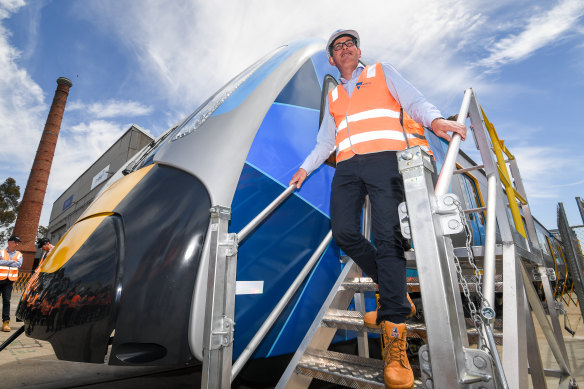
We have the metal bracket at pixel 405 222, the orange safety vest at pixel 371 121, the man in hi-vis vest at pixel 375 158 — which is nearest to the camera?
the metal bracket at pixel 405 222

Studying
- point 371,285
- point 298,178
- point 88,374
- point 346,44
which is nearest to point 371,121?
point 298,178

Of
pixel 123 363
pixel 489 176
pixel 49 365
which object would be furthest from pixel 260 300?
pixel 49 365

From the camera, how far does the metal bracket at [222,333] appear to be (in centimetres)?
132

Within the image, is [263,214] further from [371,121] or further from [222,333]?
[371,121]

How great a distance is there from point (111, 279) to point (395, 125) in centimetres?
173

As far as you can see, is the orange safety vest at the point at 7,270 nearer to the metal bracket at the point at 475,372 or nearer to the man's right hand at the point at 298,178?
the man's right hand at the point at 298,178

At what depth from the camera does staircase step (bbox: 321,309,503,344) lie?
1.61m

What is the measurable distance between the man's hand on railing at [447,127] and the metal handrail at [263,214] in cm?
87

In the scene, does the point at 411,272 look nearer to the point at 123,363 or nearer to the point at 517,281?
the point at 517,281

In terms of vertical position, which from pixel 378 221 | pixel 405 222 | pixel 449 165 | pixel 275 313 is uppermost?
pixel 449 165

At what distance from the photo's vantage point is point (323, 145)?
220cm

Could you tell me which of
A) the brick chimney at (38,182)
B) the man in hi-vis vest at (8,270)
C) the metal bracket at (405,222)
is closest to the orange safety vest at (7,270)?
the man in hi-vis vest at (8,270)

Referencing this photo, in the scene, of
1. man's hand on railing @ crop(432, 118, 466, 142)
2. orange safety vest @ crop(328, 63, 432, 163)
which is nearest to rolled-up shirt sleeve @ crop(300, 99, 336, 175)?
orange safety vest @ crop(328, 63, 432, 163)

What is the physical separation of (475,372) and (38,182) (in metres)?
28.2
